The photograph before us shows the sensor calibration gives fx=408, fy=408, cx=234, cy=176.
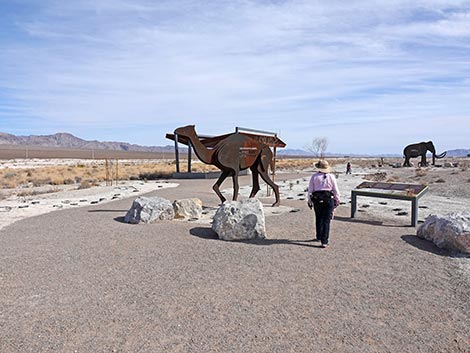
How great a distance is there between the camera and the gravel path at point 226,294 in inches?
148

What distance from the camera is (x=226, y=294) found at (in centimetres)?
486

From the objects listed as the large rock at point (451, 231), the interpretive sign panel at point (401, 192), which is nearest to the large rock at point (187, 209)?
the interpretive sign panel at point (401, 192)

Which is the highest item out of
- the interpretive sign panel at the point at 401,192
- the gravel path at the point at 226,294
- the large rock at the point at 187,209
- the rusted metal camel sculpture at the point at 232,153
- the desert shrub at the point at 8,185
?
the rusted metal camel sculpture at the point at 232,153

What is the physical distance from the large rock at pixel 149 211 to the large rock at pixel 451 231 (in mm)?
5465

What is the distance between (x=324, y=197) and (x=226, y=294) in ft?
9.25

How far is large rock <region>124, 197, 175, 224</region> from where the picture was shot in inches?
353

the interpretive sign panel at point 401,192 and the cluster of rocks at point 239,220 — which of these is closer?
the cluster of rocks at point 239,220

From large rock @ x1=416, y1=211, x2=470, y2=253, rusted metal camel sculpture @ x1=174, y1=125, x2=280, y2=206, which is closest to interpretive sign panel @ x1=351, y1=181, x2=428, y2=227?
large rock @ x1=416, y1=211, x2=470, y2=253

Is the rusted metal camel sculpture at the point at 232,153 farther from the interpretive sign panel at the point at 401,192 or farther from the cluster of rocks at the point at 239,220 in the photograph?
the interpretive sign panel at the point at 401,192

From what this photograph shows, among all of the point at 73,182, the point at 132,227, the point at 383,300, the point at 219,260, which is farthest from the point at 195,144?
the point at 73,182

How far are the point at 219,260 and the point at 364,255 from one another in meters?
2.35

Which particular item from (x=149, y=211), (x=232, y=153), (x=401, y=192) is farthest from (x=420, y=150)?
(x=149, y=211)

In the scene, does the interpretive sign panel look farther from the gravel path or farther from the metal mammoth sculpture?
the metal mammoth sculpture

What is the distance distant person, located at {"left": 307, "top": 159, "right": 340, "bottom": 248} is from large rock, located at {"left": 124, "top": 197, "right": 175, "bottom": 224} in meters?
3.67
